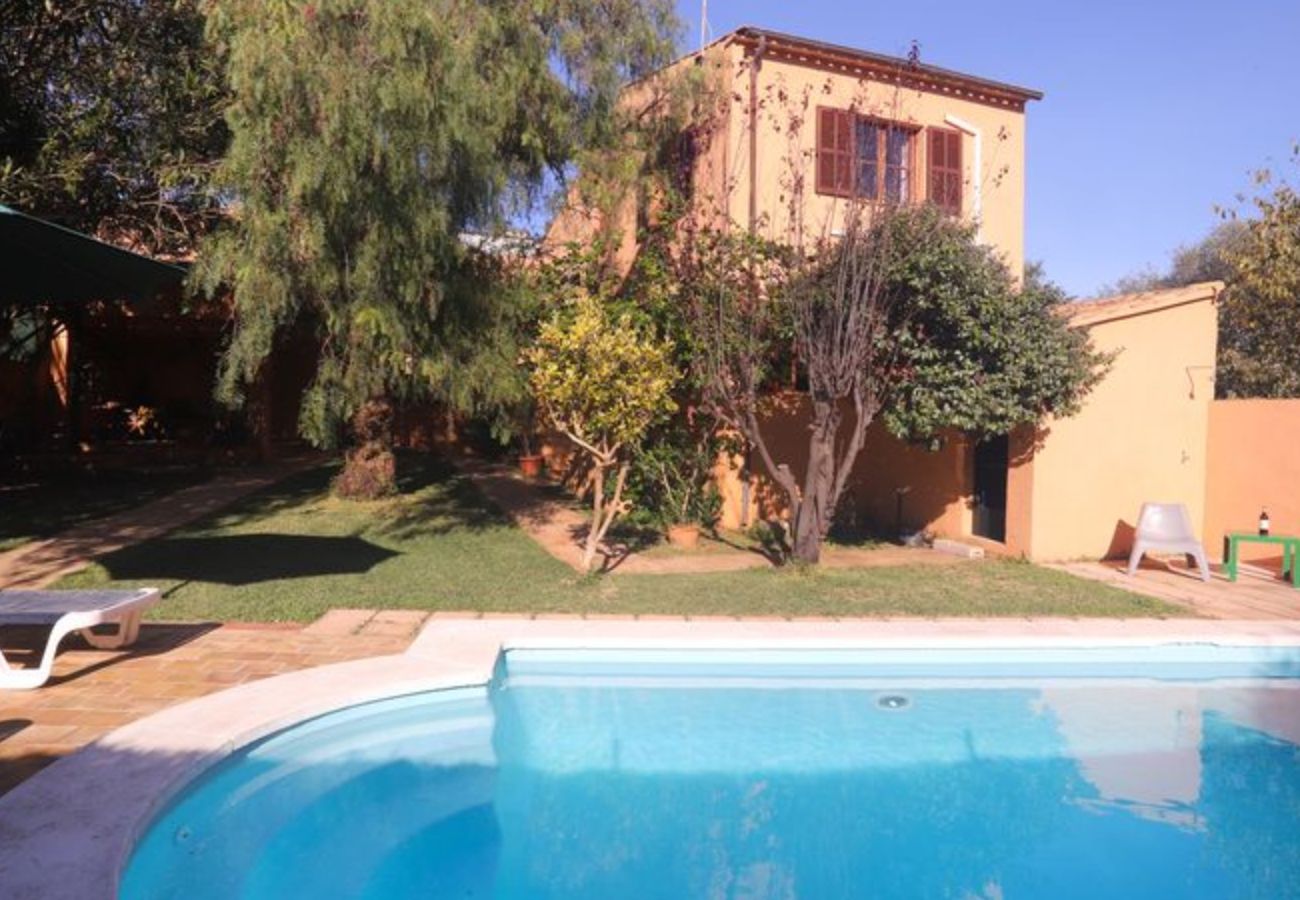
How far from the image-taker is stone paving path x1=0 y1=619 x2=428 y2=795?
203 inches

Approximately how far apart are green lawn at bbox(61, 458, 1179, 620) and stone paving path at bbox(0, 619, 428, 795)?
1.81ft

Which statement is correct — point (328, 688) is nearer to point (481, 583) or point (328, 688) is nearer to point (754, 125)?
point (481, 583)

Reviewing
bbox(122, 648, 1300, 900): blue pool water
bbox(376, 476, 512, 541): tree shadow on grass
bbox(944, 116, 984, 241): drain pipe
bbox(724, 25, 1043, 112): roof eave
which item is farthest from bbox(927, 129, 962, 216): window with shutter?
bbox(122, 648, 1300, 900): blue pool water

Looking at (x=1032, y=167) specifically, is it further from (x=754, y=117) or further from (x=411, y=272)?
(x=411, y=272)

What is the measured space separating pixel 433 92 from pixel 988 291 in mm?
6731

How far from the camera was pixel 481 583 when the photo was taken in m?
9.83

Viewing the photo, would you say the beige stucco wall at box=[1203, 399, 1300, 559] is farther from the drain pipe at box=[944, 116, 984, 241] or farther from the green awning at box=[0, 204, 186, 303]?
the green awning at box=[0, 204, 186, 303]

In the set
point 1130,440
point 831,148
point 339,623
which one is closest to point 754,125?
point 831,148

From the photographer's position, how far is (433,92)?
10.2 m

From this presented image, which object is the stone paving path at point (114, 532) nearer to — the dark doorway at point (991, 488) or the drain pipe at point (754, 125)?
the drain pipe at point (754, 125)

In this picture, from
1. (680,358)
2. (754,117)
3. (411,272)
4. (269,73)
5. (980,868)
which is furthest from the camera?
(754,117)

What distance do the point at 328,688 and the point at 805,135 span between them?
11439 mm

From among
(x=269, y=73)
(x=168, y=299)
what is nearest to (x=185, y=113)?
(x=269, y=73)

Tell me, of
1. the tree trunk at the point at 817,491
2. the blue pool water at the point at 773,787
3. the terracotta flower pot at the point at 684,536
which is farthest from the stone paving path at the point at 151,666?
the terracotta flower pot at the point at 684,536
